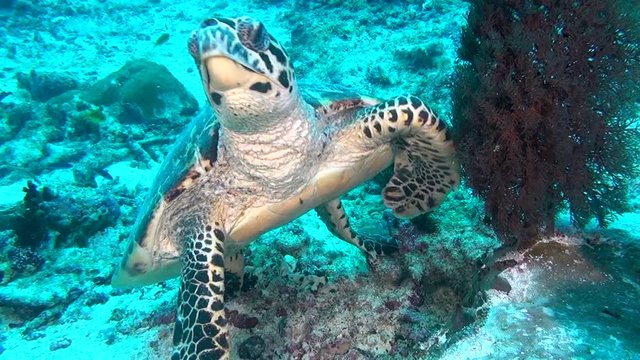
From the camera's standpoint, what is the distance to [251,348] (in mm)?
3600

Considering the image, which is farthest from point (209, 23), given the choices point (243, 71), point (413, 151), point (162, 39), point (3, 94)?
point (162, 39)

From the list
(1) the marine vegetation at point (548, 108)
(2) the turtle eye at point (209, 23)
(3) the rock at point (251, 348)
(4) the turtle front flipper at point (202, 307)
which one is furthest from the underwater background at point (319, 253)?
(2) the turtle eye at point (209, 23)

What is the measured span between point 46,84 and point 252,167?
437 inches

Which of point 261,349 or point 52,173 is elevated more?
point 52,173

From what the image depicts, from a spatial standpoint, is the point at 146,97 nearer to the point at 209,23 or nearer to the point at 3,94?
the point at 3,94

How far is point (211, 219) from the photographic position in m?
3.60

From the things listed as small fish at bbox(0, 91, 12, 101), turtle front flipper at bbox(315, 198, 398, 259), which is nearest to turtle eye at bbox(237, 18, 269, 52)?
turtle front flipper at bbox(315, 198, 398, 259)

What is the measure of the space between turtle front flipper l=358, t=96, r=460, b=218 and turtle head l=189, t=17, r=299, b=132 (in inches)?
34.8

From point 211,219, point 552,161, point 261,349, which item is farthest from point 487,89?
point 261,349

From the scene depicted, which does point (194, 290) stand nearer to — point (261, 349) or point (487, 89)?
point (261, 349)

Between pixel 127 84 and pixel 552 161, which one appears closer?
pixel 552 161

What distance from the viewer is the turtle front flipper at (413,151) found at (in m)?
3.49

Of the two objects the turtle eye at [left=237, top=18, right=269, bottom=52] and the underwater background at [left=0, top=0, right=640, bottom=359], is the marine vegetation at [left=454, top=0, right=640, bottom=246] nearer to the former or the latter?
the underwater background at [left=0, top=0, right=640, bottom=359]

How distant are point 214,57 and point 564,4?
7.25 feet
